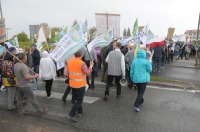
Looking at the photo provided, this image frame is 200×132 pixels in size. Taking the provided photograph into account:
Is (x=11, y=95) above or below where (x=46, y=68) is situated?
below

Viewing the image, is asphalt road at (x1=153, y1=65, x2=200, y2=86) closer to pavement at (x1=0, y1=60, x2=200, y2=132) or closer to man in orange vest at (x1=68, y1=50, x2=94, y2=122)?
pavement at (x1=0, y1=60, x2=200, y2=132)

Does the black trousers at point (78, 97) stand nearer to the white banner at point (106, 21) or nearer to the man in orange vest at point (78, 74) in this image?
the man in orange vest at point (78, 74)

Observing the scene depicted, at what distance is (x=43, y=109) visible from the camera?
5.94 meters

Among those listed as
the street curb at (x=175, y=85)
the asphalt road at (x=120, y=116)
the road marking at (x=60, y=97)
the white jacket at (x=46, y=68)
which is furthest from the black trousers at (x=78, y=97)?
the street curb at (x=175, y=85)

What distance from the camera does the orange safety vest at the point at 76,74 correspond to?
4875 millimetres

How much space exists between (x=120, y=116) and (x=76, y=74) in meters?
1.60

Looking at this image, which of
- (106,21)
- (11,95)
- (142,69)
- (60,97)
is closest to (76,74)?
(142,69)

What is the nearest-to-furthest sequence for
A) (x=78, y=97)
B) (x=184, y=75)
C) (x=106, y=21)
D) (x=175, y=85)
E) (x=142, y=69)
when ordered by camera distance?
1. (x=78, y=97)
2. (x=142, y=69)
3. (x=175, y=85)
4. (x=106, y=21)
5. (x=184, y=75)

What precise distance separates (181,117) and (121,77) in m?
2.14

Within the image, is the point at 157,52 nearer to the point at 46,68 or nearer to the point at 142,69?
the point at 142,69

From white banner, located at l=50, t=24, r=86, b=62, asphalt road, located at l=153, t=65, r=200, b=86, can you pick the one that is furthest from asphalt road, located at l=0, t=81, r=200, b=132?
asphalt road, located at l=153, t=65, r=200, b=86

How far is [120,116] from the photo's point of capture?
5.44m

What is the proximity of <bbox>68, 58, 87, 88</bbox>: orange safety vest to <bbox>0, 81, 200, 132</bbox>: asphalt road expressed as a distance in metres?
0.95

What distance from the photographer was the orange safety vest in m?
4.88
